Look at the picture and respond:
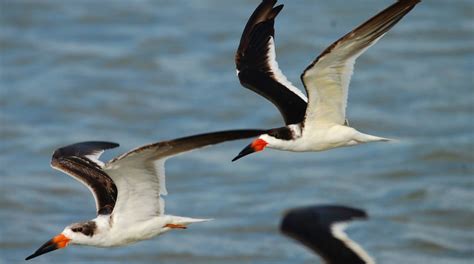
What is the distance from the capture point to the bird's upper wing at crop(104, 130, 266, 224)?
9.22m

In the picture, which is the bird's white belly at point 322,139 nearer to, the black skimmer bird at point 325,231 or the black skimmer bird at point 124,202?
the black skimmer bird at point 124,202

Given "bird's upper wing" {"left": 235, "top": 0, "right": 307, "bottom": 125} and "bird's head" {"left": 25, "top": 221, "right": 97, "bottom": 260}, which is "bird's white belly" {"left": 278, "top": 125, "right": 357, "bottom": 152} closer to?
"bird's upper wing" {"left": 235, "top": 0, "right": 307, "bottom": 125}

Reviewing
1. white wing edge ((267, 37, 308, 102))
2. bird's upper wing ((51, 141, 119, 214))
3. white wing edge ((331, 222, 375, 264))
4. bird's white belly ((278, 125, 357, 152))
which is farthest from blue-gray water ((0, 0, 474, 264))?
white wing edge ((331, 222, 375, 264))

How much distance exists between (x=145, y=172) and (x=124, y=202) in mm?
522

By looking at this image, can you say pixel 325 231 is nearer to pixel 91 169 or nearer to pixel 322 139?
pixel 322 139

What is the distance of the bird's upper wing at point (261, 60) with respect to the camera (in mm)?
11898

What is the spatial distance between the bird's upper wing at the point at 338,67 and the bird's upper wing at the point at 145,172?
126 cm

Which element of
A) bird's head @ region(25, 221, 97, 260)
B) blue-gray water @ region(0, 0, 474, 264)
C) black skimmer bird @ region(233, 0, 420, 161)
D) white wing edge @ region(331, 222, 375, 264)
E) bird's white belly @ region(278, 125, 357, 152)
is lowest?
white wing edge @ region(331, 222, 375, 264)

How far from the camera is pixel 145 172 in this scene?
33.8 ft

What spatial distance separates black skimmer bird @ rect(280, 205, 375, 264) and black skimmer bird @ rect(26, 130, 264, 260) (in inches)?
42.2

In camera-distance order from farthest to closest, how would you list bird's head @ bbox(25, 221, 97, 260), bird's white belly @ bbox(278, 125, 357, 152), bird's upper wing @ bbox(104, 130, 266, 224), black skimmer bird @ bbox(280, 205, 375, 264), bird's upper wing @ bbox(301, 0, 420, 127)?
bird's white belly @ bbox(278, 125, 357, 152) < bird's head @ bbox(25, 221, 97, 260) < bird's upper wing @ bbox(301, 0, 420, 127) < bird's upper wing @ bbox(104, 130, 266, 224) < black skimmer bird @ bbox(280, 205, 375, 264)

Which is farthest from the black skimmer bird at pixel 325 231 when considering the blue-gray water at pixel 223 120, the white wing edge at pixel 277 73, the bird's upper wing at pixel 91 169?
the blue-gray water at pixel 223 120

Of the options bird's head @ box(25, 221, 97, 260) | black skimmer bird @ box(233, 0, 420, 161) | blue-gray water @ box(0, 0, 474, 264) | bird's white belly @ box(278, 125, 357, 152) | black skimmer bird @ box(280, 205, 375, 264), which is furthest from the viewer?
blue-gray water @ box(0, 0, 474, 264)

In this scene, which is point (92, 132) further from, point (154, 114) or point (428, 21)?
point (428, 21)
